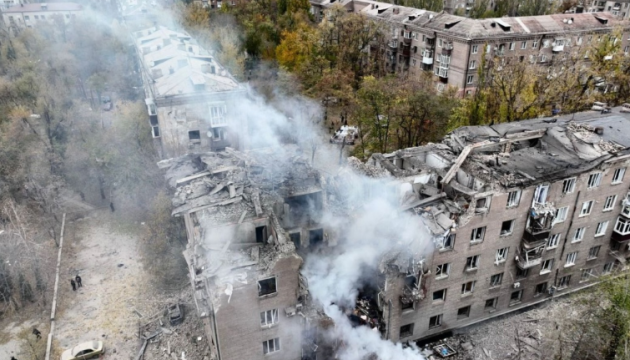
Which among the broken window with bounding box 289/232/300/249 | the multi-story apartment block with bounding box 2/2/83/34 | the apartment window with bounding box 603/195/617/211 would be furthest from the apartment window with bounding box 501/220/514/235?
the multi-story apartment block with bounding box 2/2/83/34

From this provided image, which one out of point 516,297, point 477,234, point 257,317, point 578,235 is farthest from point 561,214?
point 257,317

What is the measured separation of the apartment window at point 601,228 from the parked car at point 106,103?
51.9 metres

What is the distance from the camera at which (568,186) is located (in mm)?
23125

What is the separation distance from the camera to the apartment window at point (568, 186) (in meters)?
22.9

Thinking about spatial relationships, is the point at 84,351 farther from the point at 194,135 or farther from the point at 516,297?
the point at 516,297

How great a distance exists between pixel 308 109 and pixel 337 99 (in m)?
3.27

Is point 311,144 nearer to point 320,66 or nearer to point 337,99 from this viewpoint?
point 337,99

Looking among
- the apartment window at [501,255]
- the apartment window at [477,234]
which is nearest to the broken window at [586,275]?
the apartment window at [501,255]

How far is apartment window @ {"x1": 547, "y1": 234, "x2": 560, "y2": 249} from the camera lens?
963 inches

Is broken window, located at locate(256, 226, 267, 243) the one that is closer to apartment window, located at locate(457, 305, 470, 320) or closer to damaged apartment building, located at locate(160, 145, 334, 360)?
damaged apartment building, located at locate(160, 145, 334, 360)

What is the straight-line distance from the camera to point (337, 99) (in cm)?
4606

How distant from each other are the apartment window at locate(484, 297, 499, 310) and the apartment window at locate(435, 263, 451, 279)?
4.39 m

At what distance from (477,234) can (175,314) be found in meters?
17.4

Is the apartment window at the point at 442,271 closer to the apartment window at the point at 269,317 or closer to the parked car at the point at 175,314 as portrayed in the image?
the apartment window at the point at 269,317
